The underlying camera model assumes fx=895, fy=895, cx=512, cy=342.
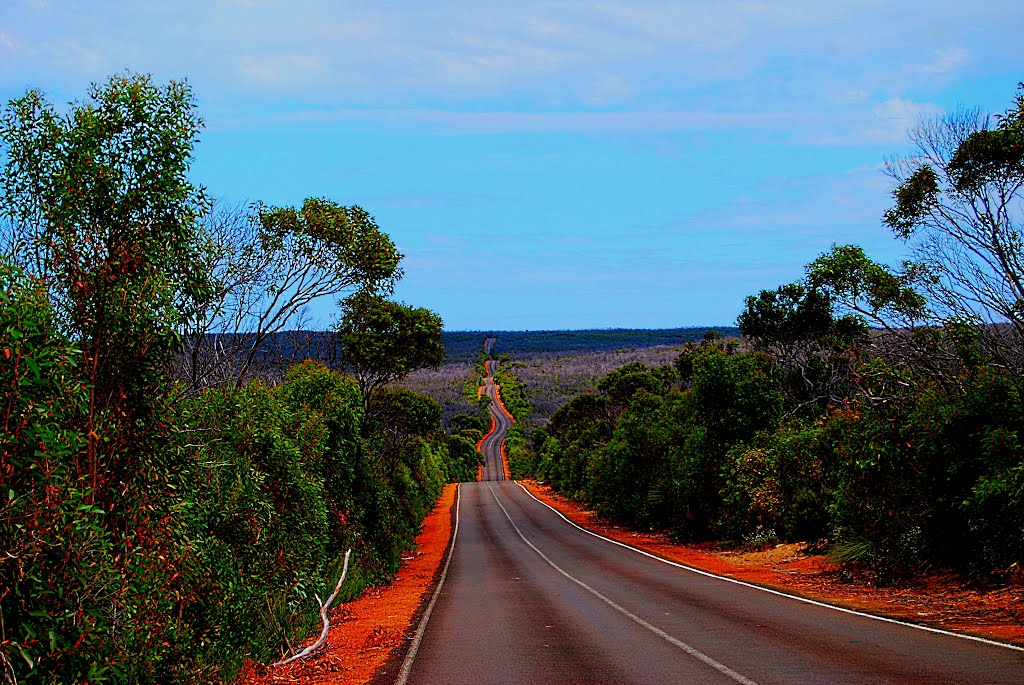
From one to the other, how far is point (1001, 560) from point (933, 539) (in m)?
2.01

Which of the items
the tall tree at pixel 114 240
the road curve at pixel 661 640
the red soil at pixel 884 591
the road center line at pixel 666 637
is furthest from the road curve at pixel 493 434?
the tall tree at pixel 114 240

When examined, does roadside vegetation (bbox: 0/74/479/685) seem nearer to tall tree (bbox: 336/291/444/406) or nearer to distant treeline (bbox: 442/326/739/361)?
tall tree (bbox: 336/291/444/406)

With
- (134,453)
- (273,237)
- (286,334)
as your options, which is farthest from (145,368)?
Result: (286,334)

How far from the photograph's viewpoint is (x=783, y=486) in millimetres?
26875

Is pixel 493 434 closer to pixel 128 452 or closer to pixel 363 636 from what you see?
pixel 363 636

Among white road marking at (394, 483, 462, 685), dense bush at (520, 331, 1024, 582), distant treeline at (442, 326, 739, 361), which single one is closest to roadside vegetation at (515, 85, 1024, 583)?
dense bush at (520, 331, 1024, 582)

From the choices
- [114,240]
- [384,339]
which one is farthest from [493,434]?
[114,240]

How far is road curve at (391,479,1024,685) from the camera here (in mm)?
9625

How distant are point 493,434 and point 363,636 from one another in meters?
111

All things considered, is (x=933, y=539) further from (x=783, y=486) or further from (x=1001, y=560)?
(x=783, y=486)

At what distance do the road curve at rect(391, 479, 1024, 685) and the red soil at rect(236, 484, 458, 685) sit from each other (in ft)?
1.56

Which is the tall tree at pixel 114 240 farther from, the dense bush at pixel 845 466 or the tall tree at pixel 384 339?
the tall tree at pixel 384 339

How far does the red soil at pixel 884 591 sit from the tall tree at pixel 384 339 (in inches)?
420

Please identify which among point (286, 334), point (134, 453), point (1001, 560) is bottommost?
point (1001, 560)
